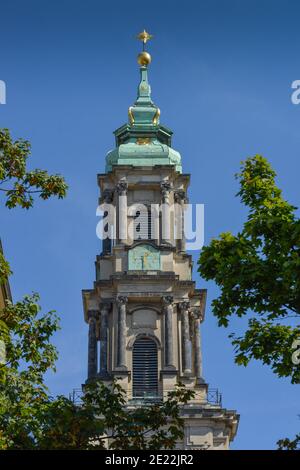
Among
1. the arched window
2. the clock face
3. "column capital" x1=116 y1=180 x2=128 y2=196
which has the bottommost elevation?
the arched window

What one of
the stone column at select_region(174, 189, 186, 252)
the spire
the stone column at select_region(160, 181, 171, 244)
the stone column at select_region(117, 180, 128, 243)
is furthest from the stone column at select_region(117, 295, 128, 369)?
the spire

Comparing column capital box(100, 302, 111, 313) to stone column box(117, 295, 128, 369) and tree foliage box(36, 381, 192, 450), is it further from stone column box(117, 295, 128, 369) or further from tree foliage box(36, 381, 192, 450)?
tree foliage box(36, 381, 192, 450)

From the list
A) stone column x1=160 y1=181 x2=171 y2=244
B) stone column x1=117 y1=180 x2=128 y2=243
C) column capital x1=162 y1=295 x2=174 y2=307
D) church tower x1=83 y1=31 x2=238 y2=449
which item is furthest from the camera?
stone column x1=160 y1=181 x2=171 y2=244

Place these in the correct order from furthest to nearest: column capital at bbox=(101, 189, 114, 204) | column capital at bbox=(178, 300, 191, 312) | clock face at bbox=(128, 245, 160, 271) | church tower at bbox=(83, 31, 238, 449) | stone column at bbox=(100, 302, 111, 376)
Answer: column capital at bbox=(101, 189, 114, 204) → clock face at bbox=(128, 245, 160, 271) → column capital at bbox=(178, 300, 191, 312) → stone column at bbox=(100, 302, 111, 376) → church tower at bbox=(83, 31, 238, 449)

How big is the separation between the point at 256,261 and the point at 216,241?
6.09 ft

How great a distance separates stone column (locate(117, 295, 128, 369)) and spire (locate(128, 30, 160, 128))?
46.9 feet

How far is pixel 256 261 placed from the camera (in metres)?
27.7

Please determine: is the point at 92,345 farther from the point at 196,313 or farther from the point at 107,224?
the point at 107,224

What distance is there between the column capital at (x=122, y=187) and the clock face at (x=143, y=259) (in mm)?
3730

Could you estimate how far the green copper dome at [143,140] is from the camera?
73.7 metres

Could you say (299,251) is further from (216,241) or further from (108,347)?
(108,347)

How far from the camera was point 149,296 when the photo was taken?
222 feet

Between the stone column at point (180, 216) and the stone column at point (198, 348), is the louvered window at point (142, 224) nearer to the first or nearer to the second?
the stone column at point (180, 216)

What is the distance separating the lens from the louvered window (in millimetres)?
70688
